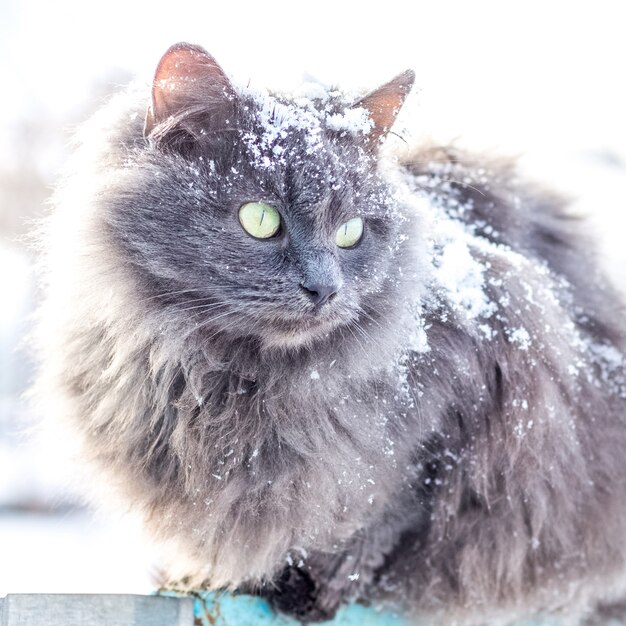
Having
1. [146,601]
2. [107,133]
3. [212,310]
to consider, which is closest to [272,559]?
[146,601]

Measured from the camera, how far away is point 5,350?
7.44 m

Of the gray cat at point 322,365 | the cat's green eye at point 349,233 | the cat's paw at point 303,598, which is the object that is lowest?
the cat's paw at point 303,598

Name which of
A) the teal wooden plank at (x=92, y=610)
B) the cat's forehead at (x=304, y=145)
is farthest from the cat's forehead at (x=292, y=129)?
the teal wooden plank at (x=92, y=610)

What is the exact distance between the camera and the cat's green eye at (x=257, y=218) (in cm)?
150

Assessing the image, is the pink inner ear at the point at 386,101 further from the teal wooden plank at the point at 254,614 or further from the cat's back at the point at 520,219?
the teal wooden plank at the point at 254,614

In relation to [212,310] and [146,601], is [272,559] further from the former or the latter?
[212,310]

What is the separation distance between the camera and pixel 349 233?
5.28 ft

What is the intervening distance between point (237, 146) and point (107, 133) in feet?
1.06

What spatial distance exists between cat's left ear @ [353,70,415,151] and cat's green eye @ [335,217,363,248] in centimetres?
20

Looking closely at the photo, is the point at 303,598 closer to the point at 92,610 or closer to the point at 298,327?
the point at 92,610

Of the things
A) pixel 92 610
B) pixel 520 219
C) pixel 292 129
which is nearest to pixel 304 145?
pixel 292 129

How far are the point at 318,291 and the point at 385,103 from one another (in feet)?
1.68

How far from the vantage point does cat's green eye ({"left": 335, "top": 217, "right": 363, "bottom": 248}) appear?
159 centimetres

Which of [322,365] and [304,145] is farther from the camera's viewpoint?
[322,365]
